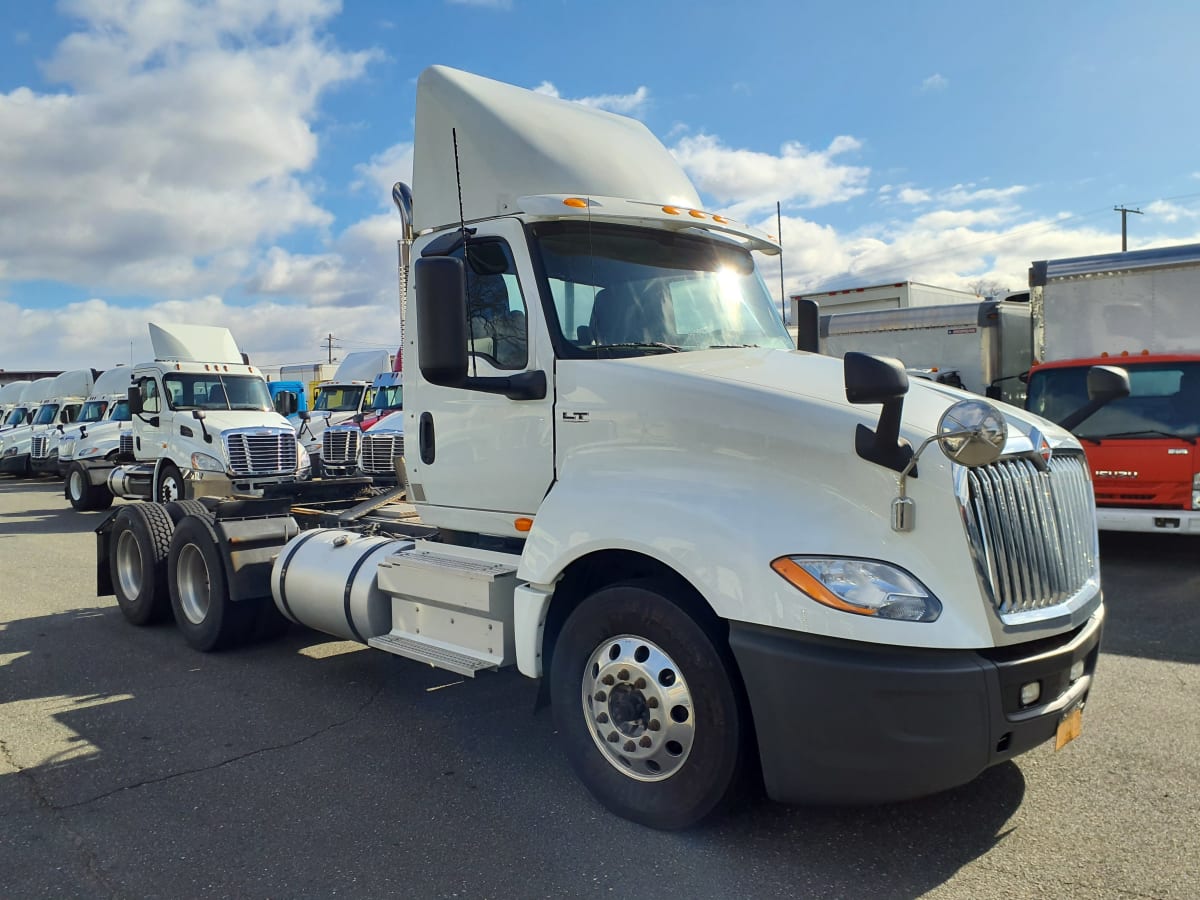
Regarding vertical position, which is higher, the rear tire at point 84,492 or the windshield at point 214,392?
the windshield at point 214,392

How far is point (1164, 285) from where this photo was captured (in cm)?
1024

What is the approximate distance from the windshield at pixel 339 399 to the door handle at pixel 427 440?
1855 cm

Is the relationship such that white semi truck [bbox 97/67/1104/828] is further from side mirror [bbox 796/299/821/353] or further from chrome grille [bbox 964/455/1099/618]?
side mirror [bbox 796/299/821/353]

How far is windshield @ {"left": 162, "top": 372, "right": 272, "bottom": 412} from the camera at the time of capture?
1473cm

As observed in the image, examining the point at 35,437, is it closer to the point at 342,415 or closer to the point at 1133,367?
the point at 342,415

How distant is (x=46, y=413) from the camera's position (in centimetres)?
2720

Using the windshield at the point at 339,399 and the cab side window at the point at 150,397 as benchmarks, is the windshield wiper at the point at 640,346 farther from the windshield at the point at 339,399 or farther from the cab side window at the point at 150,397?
the windshield at the point at 339,399

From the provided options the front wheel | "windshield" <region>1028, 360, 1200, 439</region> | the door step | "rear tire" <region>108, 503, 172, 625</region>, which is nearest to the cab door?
the door step

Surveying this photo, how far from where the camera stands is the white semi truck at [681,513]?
310 centimetres

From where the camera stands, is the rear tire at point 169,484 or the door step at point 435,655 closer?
the door step at point 435,655

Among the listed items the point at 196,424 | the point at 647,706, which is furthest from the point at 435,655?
the point at 196,424

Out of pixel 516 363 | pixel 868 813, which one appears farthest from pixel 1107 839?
pixel 516 363

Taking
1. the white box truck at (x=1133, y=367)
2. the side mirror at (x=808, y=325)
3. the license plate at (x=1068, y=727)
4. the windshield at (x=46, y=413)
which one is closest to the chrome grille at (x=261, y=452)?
the side mirror at (x=808, y=325)

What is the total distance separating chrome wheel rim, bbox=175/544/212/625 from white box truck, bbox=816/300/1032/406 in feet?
34.1
